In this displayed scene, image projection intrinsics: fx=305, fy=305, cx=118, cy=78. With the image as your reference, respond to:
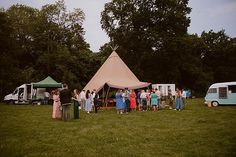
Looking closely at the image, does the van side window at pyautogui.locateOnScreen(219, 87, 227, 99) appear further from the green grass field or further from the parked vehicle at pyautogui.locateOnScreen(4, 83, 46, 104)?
the parked vehicle at pyautogui.locateOnScreen(4, 83, 46, 104)

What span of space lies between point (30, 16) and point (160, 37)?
74.2 feet

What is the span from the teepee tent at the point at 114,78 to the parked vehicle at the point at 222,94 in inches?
202

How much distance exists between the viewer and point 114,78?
2552cm

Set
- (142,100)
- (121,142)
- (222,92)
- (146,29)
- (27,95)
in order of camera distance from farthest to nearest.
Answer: (146,29) < (27,95) < (222,92) < (142,100) < (121,142)

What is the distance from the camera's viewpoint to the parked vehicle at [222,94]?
886 inches

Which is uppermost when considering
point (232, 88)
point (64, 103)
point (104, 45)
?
point (104, 45)

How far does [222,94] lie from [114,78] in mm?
8629

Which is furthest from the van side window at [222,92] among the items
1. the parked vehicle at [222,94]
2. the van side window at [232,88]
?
the van side window at [232,88]

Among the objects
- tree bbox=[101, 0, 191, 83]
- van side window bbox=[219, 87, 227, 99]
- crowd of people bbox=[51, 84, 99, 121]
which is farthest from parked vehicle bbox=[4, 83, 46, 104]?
van side window bbox=[219, 87, 227, 99]

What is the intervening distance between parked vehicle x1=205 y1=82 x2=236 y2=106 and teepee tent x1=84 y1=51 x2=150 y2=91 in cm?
514

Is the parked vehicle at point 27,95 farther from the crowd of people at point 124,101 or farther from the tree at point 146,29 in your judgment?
the tree at point 146,29

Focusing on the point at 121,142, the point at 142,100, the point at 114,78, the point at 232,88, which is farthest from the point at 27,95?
the point at 121,142

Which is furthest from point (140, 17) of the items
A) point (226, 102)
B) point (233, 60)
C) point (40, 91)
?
point (233, 60)

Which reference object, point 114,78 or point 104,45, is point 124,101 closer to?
point 114,78
